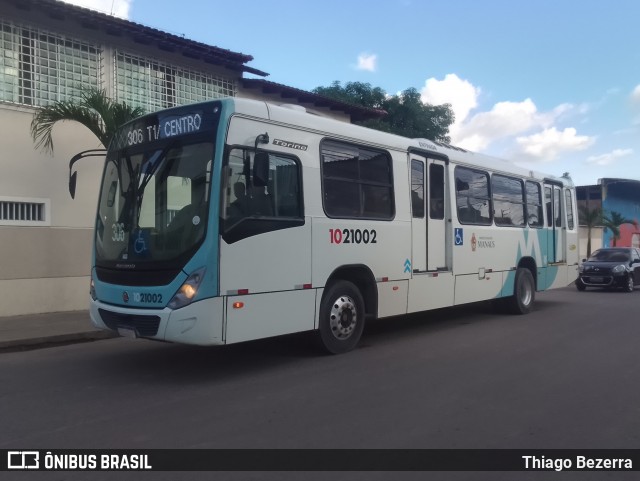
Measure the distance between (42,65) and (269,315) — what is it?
8.78 m

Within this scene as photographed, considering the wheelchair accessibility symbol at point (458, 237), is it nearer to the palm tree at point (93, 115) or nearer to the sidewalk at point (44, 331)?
the sidewalk at point (44, 331)

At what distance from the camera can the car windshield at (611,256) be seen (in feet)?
62.3

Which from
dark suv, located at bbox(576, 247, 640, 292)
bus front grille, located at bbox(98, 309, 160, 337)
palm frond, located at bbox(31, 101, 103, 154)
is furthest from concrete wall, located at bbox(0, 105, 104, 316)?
dark suv, located at bbox(576, 247, 640, 292)

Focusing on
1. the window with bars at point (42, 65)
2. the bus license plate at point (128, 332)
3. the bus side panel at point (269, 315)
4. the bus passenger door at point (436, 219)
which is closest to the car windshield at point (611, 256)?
the bus passenger door at point (436, 219)

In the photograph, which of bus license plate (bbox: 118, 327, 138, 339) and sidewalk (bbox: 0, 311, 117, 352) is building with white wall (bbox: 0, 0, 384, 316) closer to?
sidewalk (bbox: 0, 311, 117, 352)

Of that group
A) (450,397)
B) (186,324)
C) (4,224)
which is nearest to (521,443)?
(450,397)

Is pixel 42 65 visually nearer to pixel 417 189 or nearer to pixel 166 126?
pixel 166 126

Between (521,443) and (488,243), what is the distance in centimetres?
669

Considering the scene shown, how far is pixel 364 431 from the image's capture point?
4781 mm

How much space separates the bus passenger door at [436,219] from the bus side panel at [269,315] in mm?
3039

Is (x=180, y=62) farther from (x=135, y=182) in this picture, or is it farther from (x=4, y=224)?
(x=135, y=182)

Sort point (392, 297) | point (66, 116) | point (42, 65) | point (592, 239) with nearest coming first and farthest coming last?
1. point (392, 297)
2. point (66, 116)
3. point (42, 65)
4. point (592, 239)

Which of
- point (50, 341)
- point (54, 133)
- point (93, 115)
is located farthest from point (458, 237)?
point (54, 133)

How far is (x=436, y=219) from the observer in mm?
9539
